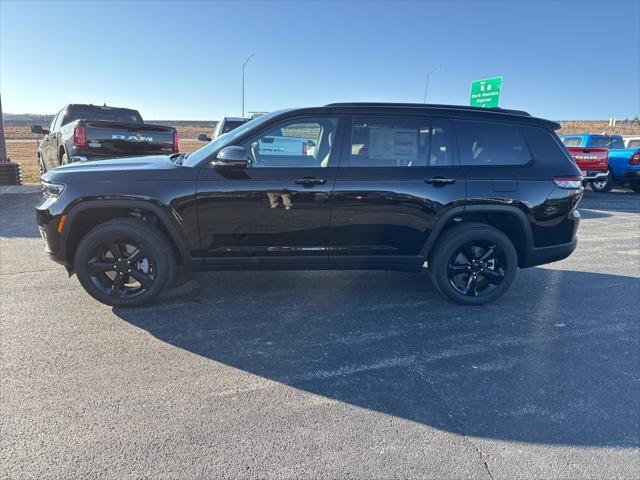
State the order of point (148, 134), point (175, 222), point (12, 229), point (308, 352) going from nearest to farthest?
1. point (308, 352)
2. point (175, 222)
3. point (12, 229)
4. point (148, 134)

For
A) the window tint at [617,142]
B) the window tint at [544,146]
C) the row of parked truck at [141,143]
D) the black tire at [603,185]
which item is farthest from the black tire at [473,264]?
the window tint at [617,142]

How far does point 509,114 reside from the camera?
13.5 ft

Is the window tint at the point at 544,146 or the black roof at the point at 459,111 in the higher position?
the black roof at the point at 459,111

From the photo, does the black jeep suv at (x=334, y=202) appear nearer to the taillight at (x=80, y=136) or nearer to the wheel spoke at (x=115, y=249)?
the wheel spoke at (x=115, y=249)

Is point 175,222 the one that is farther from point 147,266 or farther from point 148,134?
point 148,134

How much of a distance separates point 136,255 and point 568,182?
13.7ft

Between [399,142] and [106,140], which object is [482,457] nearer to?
[399,142]

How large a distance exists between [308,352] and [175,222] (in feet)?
5.40

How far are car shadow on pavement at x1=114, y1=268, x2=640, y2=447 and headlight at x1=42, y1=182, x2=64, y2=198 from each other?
119 cm

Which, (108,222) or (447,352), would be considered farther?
(108,222)

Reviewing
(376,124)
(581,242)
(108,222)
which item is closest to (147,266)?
(108,222)

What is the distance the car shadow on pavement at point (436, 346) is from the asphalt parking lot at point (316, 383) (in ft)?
0.05

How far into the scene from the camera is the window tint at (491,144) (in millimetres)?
3998

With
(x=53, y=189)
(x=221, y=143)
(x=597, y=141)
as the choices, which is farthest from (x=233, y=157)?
(x=597, y=141)
